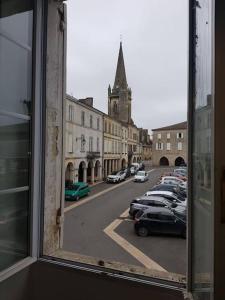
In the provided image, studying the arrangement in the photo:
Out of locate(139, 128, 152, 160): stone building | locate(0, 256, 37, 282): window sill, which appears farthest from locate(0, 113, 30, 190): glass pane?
locate(139, 128, 152, 160): stone building

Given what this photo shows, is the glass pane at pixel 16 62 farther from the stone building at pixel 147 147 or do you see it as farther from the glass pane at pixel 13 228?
the stone building at pixel 147 147

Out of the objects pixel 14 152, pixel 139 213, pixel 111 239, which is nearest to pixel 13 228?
pixel 14 152

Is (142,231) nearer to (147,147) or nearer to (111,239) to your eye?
(111,239)

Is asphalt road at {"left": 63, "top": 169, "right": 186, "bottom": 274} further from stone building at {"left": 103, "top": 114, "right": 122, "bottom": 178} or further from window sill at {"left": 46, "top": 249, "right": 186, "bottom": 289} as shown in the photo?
stone building at {"left": 103, "top": 114, "right": 122, "bottom": 178}

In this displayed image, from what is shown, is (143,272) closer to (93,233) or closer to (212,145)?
(212,145)

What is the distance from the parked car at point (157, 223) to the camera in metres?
2.01

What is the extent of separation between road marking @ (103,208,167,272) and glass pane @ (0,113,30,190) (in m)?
0.79

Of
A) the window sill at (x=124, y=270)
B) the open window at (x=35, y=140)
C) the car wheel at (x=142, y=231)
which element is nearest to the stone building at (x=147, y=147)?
the car wheel at (x=142, y=231)

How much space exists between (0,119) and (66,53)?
2.02 ft

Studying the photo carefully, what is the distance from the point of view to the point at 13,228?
47.2 inches

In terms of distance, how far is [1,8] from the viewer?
1139 mm

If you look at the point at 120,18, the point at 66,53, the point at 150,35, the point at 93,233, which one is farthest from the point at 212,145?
the point at 93,233

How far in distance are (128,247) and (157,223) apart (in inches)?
12.6

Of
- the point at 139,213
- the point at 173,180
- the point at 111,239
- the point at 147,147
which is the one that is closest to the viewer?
the point at 173,180
